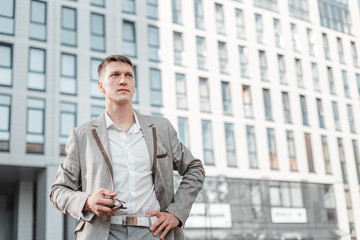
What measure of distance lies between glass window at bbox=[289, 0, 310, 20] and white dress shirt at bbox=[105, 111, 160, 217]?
947 inches

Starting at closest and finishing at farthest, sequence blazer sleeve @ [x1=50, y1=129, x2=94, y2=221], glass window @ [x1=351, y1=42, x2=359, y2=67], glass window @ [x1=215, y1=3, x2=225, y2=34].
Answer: blazer sleeve @ [x1=50, y1=129, x2=94, y2=221]
glass window @ [x1=215, y1=3, x2=225, y2=34]
glass window @ [x1=351, y1=42, x2=359, y2=67]

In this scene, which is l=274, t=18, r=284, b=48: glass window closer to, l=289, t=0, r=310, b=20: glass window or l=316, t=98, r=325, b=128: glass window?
l=289, t=0, r=310, b=20: glass window

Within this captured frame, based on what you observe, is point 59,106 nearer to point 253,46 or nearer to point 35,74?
point 35,74

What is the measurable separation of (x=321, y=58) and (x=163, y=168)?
24523mm

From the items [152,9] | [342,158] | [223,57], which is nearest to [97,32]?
[152,9]

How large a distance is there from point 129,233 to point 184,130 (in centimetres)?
1803

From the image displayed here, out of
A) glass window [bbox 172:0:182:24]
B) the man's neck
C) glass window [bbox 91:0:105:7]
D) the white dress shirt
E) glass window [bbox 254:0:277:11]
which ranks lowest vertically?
the white dress shirt

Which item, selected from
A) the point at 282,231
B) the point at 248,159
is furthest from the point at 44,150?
the point at 282,231

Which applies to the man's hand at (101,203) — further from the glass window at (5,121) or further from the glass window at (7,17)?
the glass window at (7,17)

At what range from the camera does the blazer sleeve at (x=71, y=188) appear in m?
1.99

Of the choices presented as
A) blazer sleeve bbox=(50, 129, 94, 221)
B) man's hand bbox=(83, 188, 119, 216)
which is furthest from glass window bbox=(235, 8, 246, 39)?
man's hand bbox=(83, 188, 119, 216)

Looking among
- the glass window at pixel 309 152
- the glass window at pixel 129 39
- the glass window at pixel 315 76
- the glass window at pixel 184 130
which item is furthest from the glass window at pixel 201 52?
the glass window at pixel 315 76

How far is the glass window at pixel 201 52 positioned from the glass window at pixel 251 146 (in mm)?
3421

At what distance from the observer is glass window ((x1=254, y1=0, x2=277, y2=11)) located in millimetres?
23934
